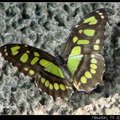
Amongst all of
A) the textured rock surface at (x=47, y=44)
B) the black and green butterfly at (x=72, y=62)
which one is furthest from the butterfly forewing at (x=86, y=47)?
the textured rock surface at (x=47, y=44)

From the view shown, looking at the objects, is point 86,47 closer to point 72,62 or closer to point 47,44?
point 72,62

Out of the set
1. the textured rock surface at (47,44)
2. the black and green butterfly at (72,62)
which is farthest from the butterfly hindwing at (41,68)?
the textured rock surface at (47,44)

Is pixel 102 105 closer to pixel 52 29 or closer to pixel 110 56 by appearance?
pixel 110 56

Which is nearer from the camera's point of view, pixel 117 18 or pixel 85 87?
pixel 85 87

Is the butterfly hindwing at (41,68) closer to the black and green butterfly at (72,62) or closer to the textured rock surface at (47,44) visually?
the black and green butterfly at (72,62)

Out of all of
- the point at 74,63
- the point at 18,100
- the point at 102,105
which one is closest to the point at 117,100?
the point at 102,105

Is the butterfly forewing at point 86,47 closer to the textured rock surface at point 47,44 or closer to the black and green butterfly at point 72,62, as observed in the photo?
the black and green butterfly at point 72,62

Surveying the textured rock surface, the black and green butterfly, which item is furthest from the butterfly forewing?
the textured rock surface
